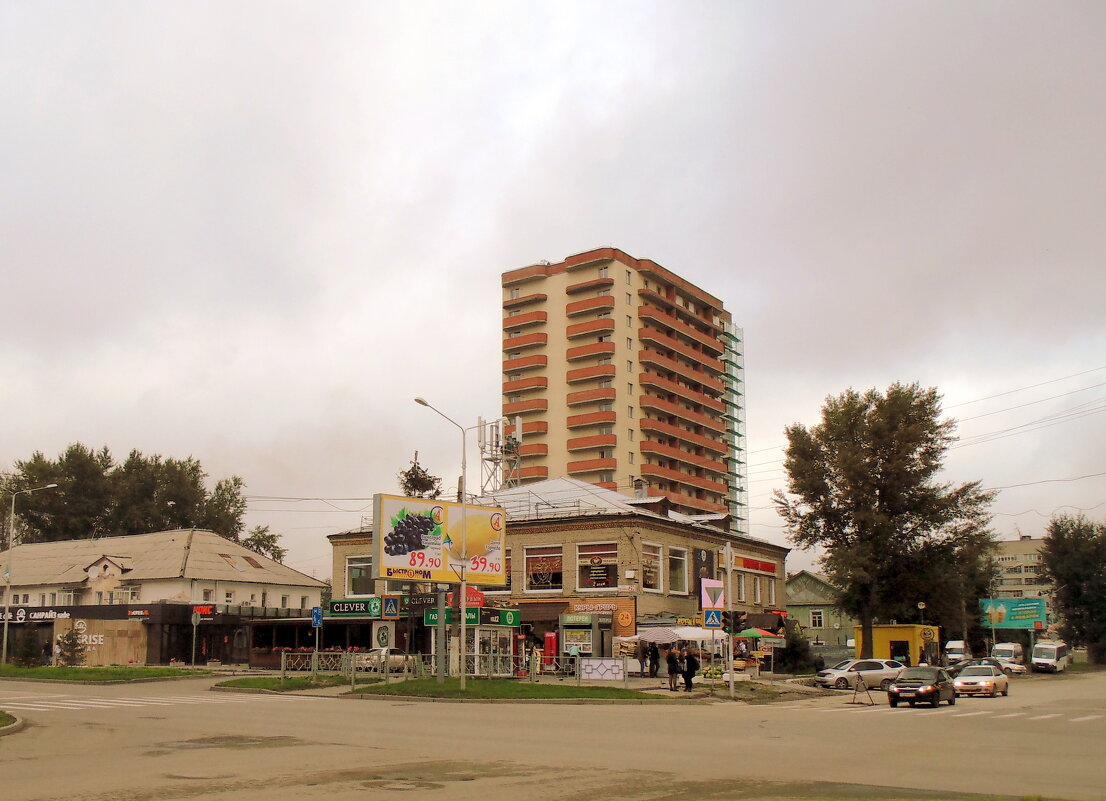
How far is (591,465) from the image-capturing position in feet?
353

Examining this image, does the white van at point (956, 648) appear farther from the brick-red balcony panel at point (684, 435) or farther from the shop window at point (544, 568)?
the shop window at point (544, 568)

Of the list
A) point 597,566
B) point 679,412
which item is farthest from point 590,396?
point 597,566

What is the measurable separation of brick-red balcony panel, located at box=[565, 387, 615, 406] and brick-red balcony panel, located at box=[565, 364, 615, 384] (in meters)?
1.30

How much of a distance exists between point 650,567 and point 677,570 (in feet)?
9.61

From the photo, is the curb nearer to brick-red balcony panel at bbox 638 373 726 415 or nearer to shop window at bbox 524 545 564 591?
shop window at bbox 524 545 564 591

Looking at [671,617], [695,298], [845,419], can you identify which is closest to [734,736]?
[671,617]

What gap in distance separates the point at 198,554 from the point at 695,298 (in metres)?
73.5

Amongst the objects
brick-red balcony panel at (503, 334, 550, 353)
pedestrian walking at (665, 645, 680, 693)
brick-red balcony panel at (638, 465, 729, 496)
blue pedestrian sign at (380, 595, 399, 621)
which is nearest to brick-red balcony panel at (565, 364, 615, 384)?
brick-red balcony panel at (503, 334, 550, 353)

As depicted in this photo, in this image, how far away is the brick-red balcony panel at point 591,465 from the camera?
350ft

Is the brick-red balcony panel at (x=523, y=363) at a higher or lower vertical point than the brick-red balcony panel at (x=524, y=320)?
lower

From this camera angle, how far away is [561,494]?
197 feet

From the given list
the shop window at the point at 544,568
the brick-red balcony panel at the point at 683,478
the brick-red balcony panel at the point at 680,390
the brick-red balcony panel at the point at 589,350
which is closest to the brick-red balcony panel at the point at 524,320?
the brick-red balcony panel at the point at 589,350

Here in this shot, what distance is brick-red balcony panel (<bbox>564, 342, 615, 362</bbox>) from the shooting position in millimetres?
108625

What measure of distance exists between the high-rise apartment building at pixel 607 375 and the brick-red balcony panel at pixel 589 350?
0.11 metres
